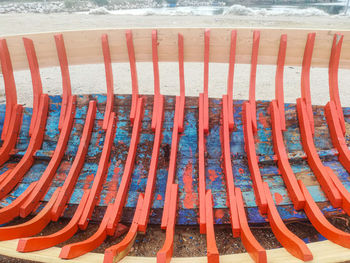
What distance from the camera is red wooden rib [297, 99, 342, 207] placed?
2076 mm

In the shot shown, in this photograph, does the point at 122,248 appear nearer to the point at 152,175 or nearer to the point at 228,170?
the point at 152,175

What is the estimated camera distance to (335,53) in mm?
2682

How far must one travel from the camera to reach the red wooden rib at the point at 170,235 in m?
1.39

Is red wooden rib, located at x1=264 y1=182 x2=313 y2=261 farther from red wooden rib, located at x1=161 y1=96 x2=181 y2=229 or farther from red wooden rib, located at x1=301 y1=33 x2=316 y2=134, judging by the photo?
red wooden rib, located at x1=301 y1=33 x2=316 y2=134

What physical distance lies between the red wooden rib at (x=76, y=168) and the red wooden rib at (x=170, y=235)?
952 millimetres

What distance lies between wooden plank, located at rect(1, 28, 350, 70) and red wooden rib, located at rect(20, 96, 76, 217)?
604mm

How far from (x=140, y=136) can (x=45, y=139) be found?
106 cm

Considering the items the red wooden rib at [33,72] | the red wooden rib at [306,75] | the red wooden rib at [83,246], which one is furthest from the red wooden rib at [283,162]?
the red wooden rib at [33,72]

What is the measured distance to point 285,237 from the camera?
1.67 meters

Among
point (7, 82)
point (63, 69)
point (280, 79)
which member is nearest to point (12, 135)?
point (7, 82)

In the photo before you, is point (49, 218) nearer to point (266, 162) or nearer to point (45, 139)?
point (45, 139)

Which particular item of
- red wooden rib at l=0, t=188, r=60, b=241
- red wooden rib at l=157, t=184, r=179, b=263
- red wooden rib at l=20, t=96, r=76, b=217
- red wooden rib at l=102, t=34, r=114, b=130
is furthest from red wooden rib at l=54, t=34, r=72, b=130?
red wooden rib at l=157, t=184, r=179, b=263

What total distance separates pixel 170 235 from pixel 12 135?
2108 mm

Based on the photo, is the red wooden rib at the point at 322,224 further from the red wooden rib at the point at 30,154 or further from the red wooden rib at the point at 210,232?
the red wooden rib at the point at 30,154
